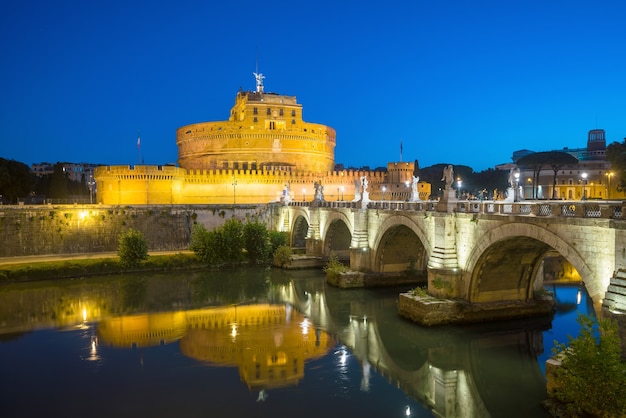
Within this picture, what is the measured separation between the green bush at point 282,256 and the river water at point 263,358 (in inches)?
347

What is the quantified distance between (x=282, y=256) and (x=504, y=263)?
65.2 feet

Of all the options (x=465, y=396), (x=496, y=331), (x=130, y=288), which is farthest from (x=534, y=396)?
(x=130, y=288)

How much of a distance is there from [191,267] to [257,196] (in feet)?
70.6

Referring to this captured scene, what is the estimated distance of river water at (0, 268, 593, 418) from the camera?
45.1ft

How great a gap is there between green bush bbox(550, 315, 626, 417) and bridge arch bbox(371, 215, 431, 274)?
573 inches

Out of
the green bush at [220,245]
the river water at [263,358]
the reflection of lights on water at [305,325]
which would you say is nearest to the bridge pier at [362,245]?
the river water at [263,358]

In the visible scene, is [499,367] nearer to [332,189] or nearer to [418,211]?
[418,211]

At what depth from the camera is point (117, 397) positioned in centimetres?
1430

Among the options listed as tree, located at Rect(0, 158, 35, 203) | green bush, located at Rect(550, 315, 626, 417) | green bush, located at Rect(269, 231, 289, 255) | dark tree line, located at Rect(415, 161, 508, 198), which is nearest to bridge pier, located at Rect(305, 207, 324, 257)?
green bush, located at Rect(269, 231, 289, 255)

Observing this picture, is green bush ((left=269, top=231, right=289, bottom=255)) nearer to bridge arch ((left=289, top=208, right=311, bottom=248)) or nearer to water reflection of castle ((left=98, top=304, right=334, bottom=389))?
bridge arch ((left=289, top=208, right=311, bottom=248))

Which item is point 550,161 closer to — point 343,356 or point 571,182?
point 571,182

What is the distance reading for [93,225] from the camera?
41.0 metres

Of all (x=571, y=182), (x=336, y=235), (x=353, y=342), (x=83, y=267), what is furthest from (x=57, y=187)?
(x=571, y=182)

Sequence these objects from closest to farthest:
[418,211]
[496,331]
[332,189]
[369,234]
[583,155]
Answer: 1. [496,331]
2. [418,211]
3. [369,234]
4. [332,189]
5. [583,155]
